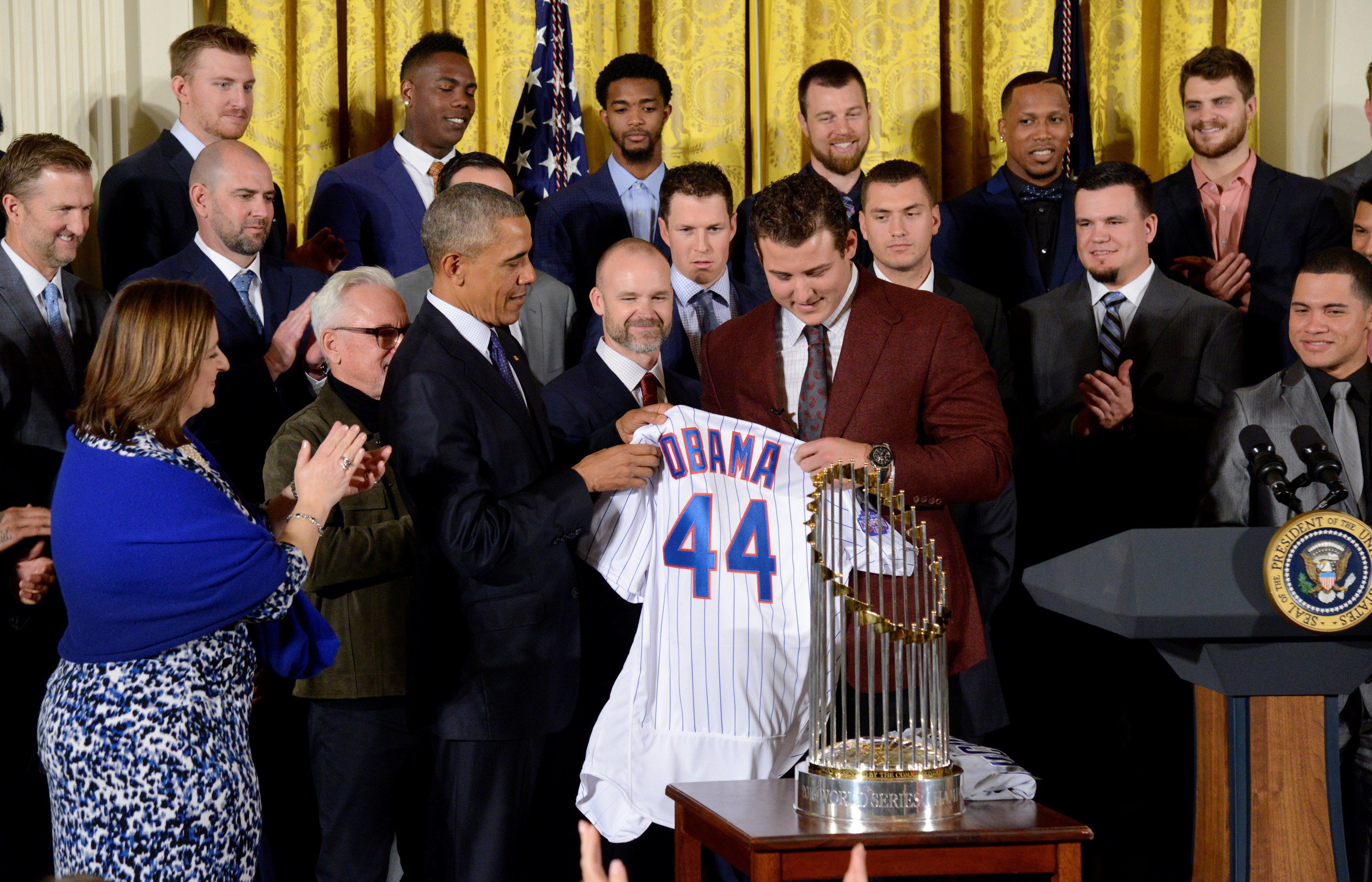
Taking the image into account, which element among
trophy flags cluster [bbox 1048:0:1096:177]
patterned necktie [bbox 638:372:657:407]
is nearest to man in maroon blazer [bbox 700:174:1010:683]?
patterned necktie [bbox 638:372:657:407]

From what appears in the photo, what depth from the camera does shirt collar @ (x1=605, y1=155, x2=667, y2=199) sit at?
5.15m

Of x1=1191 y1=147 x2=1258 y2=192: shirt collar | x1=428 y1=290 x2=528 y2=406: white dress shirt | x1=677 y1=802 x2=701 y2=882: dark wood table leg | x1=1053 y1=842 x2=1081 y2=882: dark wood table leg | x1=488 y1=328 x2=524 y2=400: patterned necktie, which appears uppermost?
x1=1191 y1=147 x2=1258 y2=192: shirt collar

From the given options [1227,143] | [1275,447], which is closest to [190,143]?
[1275,447]

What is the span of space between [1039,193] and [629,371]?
198 cm

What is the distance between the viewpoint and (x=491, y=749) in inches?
131

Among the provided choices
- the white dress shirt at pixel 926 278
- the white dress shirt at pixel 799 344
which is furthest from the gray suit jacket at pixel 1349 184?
the white dress shirt at pixel 799 344

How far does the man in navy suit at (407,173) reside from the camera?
4969mm

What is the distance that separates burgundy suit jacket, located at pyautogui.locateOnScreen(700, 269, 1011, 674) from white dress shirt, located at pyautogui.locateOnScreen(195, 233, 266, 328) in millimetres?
1819

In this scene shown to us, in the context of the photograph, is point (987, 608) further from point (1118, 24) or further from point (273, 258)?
point (1118, 24)

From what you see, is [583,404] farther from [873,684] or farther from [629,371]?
[873,684]

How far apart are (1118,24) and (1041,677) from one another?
2996mm

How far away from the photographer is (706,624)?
11.4ft

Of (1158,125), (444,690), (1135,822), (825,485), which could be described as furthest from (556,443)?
(1158,125)

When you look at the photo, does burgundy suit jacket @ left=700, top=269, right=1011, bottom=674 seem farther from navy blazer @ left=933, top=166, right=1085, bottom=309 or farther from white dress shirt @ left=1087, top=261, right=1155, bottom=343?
navy blazer @ left=933, top=166, right=1085, bottom=309
